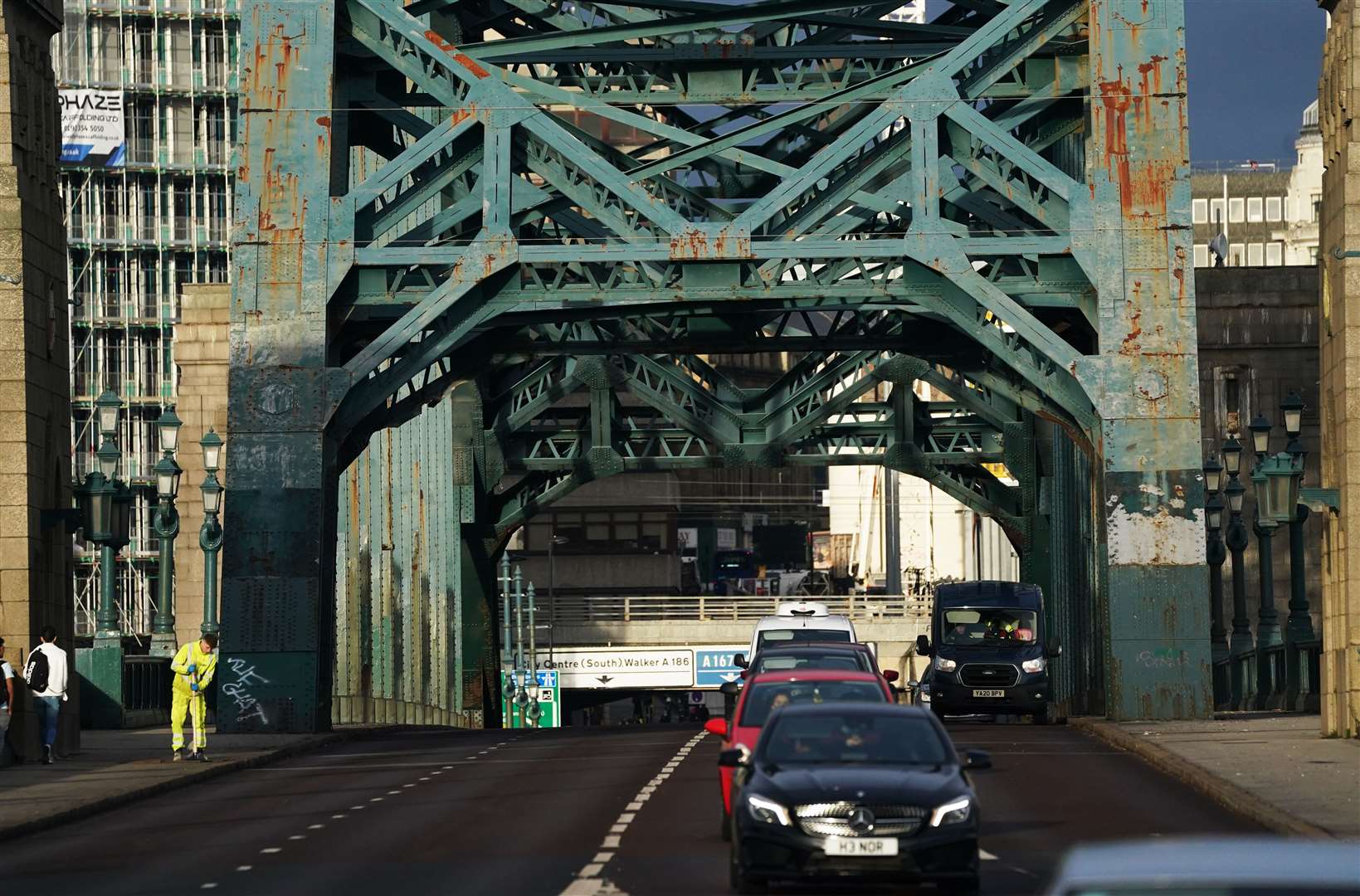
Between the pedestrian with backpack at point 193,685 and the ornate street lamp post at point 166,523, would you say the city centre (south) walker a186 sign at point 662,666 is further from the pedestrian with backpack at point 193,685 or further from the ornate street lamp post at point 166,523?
the pedestrian with backpack at point 193,685

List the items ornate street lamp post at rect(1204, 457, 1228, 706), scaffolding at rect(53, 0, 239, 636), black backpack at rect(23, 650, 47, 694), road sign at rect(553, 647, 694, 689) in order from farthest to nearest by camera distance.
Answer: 1. scaffolding at rect(53, 0, 239, 636)
2. road sign at rect(553, 647, 694, 689)
3. ornate street lamp post at rect(1204, 457, 1228, 706)
4. black backpack at rect(23, 650, 47, 694)

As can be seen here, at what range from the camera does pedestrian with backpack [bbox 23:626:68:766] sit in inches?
1128

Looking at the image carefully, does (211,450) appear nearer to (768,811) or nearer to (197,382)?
(197,382)

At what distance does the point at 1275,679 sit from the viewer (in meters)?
46.2

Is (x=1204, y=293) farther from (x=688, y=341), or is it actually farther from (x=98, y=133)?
(x=98, y=133)

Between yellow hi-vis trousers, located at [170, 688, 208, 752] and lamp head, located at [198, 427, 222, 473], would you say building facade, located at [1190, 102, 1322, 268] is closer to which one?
lamp head, located at [198, 427, 222, 473]

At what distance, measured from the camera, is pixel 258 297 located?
1422 inches

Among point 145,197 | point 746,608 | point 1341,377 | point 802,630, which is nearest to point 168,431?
point 802,630

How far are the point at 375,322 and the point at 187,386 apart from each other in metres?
19.8

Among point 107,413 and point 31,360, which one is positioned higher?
point 107,413

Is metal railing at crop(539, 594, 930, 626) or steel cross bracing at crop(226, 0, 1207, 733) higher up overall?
steel cross bracing at crop(226, 0, 1207, 733)

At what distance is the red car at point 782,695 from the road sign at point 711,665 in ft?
218

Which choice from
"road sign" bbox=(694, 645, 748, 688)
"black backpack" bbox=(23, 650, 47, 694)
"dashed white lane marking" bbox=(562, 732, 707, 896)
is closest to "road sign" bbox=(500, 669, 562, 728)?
"road sign" bbox=(694, 645, 748, 688)

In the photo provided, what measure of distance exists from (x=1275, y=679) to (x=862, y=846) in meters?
32.6
